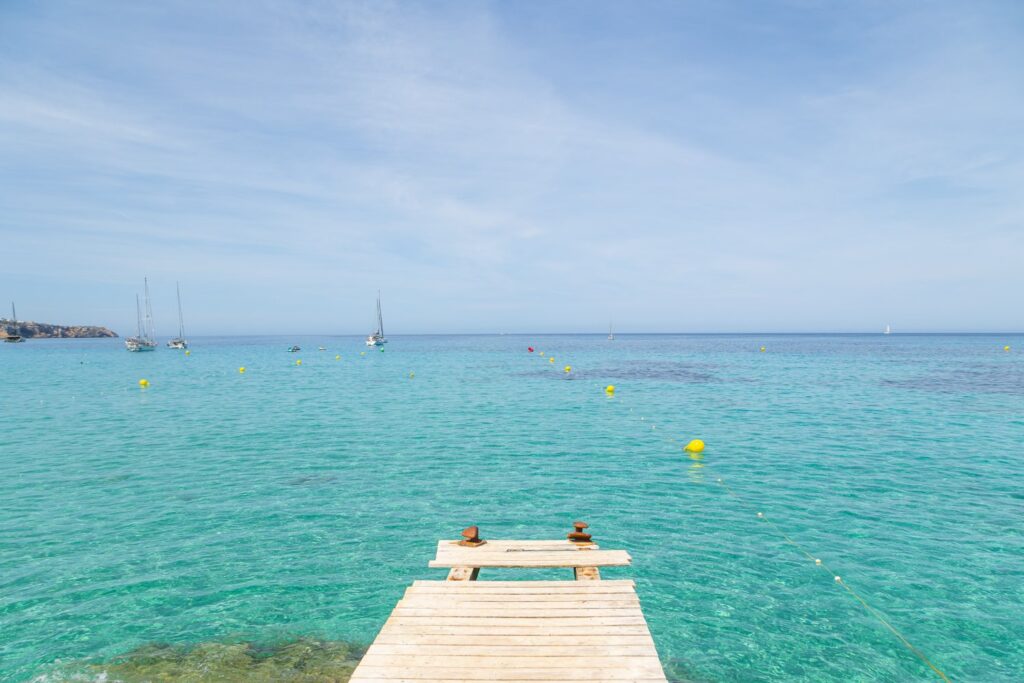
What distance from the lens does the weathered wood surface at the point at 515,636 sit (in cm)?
628

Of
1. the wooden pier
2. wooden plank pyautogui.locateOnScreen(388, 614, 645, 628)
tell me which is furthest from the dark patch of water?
wooden plank pyautogui.locateOnScreen(388, 614, 645, 628)

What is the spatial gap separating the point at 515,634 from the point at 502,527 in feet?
30.3

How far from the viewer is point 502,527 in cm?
1617

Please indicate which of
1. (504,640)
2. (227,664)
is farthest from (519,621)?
(227,664)

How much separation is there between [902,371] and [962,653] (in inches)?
2892

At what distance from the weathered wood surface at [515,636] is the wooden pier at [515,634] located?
1cm

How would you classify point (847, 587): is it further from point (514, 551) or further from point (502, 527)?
point (502, 527)

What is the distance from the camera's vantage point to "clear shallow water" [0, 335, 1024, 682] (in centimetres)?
1047

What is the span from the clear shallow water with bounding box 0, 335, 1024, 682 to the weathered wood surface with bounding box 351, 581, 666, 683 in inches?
128

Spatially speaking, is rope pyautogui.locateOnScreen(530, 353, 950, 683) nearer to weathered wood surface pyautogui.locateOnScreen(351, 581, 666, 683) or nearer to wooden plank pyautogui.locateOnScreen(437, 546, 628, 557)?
wooden plank pyautogui.locateOnScreen(437, 546, 628, 557)

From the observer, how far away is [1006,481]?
20375 mm

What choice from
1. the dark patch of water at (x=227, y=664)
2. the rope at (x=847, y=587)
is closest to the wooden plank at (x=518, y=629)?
the dark patch of water at (x=227, y=664)

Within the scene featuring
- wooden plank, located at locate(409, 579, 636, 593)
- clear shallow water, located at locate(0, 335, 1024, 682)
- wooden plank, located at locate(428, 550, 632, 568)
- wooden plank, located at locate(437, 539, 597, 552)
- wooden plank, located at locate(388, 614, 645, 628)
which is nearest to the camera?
wooden plank, located at locate(388, 614, 645, 628)

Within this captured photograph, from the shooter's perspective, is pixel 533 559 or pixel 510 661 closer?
pixel 510 661
